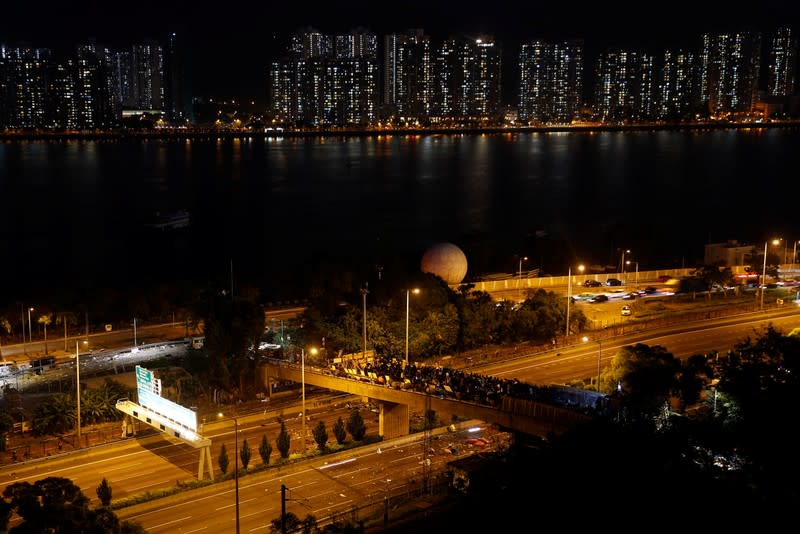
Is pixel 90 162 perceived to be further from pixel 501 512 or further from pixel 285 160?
pixel 501 512

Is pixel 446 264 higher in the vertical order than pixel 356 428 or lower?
higher

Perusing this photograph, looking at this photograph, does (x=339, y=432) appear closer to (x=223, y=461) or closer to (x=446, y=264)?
(x=223, y=461)

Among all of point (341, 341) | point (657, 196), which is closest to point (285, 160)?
point (657, 196)

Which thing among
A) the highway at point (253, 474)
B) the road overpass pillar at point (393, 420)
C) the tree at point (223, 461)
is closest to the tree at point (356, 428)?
the road overpass pillar at point (393, 420)

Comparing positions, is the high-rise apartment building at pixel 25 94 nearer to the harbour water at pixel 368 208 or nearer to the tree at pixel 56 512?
the harbour water at pixel 368 208

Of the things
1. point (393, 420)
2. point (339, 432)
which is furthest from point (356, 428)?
point (393, 420)

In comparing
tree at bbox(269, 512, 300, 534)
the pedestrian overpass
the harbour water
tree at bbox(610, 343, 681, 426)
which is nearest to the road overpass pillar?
the pedestrian overpass

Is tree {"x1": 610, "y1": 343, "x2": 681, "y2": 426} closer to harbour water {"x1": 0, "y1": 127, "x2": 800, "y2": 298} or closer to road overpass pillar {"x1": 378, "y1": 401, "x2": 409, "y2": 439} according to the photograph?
road overpass pillar {"x1": 378, "y1": 401, "x2": 409, "y2": 439}
